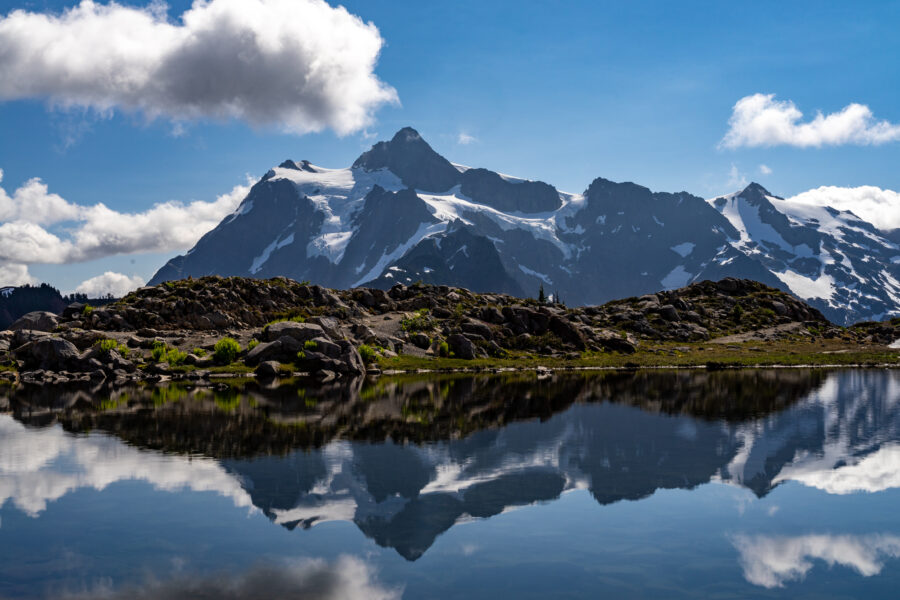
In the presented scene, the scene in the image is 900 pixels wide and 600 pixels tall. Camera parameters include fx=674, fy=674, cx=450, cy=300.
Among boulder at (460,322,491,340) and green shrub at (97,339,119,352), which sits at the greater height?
boulder at (460,322,491,340)

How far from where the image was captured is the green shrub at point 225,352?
10206 centimetres

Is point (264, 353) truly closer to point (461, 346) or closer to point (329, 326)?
point (329, 326)

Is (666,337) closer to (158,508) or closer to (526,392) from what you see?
(526,392)

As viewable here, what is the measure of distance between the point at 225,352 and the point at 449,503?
263 ft

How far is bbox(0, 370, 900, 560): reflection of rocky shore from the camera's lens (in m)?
30.9

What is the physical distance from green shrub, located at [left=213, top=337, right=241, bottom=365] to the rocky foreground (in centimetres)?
17

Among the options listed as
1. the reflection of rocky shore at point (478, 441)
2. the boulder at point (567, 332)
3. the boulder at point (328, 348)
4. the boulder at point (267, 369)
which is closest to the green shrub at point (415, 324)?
the boulder at point (567, 332)

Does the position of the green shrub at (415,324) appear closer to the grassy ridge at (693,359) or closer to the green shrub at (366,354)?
the grassy ridge at (693,359)

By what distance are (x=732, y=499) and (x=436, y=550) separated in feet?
48.8

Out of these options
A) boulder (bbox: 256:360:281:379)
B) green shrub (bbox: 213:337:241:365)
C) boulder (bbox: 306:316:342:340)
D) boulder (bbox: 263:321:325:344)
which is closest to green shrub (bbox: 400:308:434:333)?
boulder (bbox: 306:316:342:340)

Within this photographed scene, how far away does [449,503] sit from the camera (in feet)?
97.4

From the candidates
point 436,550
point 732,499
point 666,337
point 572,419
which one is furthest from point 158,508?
point 666,337

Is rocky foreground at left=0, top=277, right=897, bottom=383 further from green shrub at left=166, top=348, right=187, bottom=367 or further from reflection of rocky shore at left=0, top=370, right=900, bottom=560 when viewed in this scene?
reflection of rocky shore at left=0, top=370, right=900, bottom=560

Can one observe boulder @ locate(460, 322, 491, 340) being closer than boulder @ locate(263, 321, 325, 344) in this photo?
No
